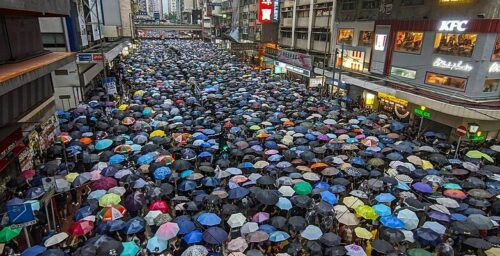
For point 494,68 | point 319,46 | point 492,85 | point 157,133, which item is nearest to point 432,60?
point 494,68

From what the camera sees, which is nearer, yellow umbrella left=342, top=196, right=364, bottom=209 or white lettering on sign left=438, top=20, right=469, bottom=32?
yellow umbrella left=342, top=196, right=364, bottom=209

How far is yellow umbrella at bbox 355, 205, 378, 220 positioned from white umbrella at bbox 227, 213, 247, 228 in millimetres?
3663

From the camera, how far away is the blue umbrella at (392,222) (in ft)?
33.1

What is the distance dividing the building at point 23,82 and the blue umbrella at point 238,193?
6.82 meters

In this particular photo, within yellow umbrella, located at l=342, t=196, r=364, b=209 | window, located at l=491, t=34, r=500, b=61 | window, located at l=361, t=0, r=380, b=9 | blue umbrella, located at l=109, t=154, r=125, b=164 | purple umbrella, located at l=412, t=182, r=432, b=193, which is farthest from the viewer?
window, located at l=361, t=0, r=380, b=9

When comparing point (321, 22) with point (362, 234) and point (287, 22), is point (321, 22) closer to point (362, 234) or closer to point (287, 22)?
point (287, 22)

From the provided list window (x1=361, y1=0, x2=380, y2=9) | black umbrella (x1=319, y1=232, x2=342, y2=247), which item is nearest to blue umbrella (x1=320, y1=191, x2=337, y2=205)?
black umbrella (x1=319, y1=232, x2=342, y2=247)

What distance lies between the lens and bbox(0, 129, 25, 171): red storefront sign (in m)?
12.1

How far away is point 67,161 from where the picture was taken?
1507 cm

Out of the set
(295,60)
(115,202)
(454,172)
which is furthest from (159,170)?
(295,60)

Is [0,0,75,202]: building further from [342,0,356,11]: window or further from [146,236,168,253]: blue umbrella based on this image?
[342,0,356,11]: window

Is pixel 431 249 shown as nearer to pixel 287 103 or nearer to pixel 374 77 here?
pixel 287 103

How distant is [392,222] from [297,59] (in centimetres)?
2508

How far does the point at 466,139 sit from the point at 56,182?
67.4 ft
